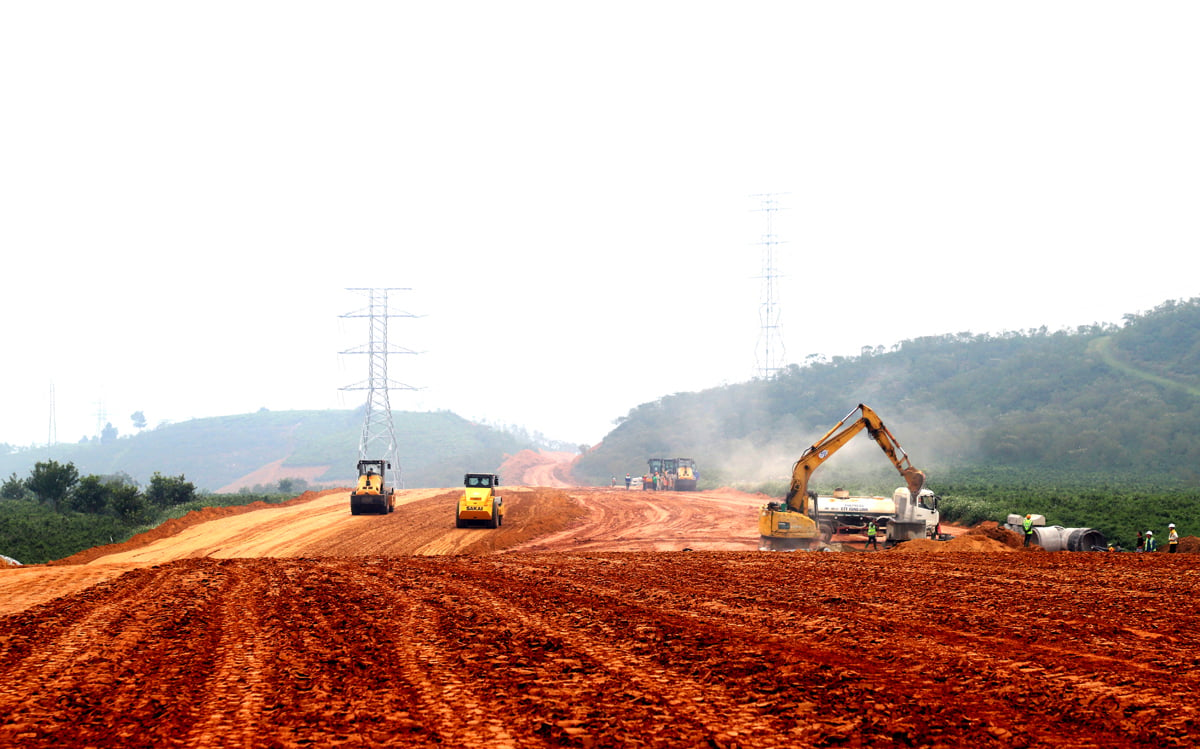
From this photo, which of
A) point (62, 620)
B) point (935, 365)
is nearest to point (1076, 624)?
point (62, 620)

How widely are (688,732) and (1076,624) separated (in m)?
8.01

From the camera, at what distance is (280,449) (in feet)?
538

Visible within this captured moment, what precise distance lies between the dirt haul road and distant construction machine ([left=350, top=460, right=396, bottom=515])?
A: 56.2ft

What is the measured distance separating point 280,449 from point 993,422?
13229cm

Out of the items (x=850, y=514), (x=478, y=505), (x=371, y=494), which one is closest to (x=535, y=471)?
(x=371, y=494)

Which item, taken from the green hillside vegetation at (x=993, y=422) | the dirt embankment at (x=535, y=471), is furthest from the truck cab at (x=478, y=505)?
the dirt embankment at (x=535, y=471)

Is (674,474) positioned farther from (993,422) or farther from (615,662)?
(615,662)

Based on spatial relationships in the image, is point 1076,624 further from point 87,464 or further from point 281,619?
point 87,464

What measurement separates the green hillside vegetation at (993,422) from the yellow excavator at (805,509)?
39.9ft

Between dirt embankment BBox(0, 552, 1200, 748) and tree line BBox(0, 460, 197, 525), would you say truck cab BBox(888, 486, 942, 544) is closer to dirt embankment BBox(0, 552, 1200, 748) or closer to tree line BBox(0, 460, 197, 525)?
dirt embankment BBox(0, 552, 1200, 748)

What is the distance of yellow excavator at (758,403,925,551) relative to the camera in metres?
24.9

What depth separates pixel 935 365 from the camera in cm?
11894

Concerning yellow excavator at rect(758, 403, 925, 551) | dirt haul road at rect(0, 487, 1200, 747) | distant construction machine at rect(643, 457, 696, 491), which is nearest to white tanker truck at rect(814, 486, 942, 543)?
yellow excavator at rect(758, 403, 925, 551)

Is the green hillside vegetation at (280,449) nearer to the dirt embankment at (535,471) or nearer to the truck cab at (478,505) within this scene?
the dirt embankment at (535,471)
